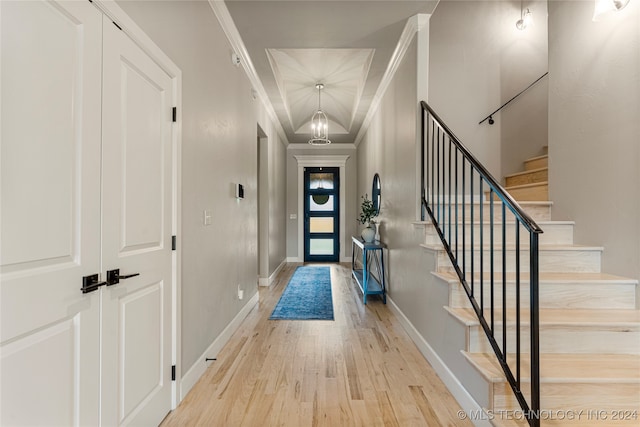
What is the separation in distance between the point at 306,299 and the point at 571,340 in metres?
3.02

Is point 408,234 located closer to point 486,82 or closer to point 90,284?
point 486,82

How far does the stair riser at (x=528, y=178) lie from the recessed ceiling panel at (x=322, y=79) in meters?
2.13

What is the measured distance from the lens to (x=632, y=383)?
1.49 metres

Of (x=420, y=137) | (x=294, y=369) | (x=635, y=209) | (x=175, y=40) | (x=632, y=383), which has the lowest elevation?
(x=294, y=369)


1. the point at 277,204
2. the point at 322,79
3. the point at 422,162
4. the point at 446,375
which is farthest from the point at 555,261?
the point at 277,204

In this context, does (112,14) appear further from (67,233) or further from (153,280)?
(153,280)

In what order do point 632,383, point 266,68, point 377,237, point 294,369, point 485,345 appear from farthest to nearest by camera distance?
point 377,237
point 266,68
point 294,369
point 485,345
point 632,383

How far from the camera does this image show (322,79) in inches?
174

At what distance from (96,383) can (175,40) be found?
6.10 feet

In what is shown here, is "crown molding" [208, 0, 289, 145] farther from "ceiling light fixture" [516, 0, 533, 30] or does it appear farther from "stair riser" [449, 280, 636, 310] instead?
"ceiling light fixture" [516, 0, 533, 30]

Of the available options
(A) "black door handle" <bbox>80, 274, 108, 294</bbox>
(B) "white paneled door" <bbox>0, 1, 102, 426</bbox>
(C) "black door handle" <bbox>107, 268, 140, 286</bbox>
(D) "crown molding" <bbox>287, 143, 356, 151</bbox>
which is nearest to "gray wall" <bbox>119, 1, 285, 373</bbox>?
(B) "white paneled door" <bbox>0, 1, 102, 426</bbox>

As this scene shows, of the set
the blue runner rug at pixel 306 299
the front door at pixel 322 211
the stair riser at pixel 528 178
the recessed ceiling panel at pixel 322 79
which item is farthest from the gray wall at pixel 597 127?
the front door at pixel 322 211

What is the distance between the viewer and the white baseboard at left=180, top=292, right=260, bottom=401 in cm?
200

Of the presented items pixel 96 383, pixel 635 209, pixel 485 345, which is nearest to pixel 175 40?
pixel 96 383
